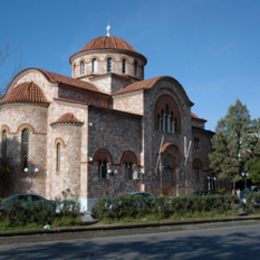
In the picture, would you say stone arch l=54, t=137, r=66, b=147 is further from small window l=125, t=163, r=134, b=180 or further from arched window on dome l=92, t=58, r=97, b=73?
arched window on dome l=92, t=58, r=97, b=73

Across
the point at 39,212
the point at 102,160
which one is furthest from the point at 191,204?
the point at 102,160

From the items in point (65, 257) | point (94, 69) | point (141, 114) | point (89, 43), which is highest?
point (89, 43)

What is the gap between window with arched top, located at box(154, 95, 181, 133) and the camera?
114ft

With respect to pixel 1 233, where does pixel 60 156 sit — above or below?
above

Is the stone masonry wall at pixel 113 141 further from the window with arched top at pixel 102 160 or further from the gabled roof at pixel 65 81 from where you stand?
the gabled roof at pixel 65 81

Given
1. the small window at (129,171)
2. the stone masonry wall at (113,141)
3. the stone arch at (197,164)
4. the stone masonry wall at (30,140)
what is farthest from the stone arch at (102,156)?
the stone arch at (197,164)

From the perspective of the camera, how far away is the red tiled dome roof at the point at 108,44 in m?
38.3

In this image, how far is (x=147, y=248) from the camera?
11.5 metres

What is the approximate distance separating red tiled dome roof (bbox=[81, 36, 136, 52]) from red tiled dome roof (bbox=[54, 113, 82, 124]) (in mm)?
10593

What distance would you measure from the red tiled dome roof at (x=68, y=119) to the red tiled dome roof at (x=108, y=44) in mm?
10593

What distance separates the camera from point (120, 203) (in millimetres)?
18797

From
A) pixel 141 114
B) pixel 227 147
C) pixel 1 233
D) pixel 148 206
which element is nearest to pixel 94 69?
pixel 141 114

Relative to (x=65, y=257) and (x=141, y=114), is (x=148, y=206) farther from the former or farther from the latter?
(x=141, y=114)

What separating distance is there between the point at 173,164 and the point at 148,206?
15.8 meters
